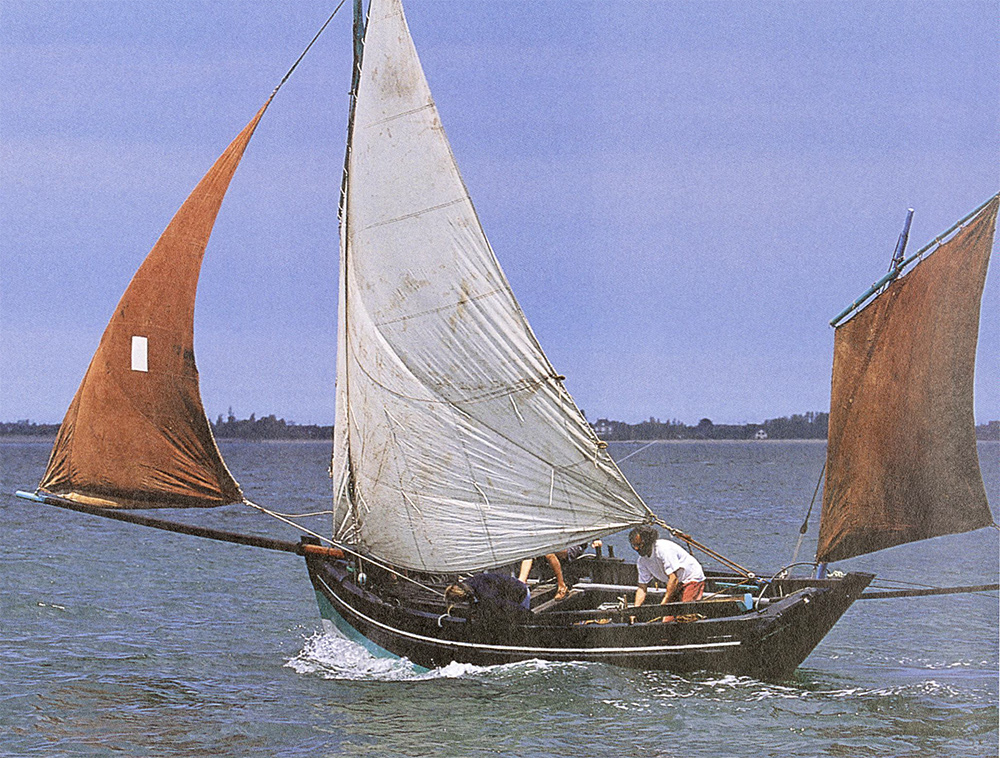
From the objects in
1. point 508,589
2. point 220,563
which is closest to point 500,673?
point 508,589

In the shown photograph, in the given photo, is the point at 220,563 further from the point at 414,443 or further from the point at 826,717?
the point at 826,717

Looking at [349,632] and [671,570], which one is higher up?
[671,570]

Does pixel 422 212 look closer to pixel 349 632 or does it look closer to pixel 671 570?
pixel 671 570

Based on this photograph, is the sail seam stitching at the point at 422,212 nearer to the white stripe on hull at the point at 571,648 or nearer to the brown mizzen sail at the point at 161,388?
the brown mizzen sail at the point at 161,388

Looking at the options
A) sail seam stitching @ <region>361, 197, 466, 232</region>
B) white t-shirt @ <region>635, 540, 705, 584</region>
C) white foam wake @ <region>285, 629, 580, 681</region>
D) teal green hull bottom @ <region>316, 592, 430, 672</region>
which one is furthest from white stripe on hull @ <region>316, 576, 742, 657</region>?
sail seam stitching @ <region>361, 197, 466, 232</region>

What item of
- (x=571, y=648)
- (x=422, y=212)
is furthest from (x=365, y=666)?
(x=422, y=212)

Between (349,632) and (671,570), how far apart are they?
569cm

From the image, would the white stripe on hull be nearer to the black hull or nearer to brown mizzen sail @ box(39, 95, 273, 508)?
the black hull

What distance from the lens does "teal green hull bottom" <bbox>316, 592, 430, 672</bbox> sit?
57.1 feet

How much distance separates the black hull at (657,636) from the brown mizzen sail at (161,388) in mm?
3675

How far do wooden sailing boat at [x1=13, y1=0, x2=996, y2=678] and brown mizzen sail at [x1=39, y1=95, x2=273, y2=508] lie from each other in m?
0.03

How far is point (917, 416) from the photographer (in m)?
16.2

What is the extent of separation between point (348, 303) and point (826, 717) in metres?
8.68

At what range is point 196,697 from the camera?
16.5 metres
